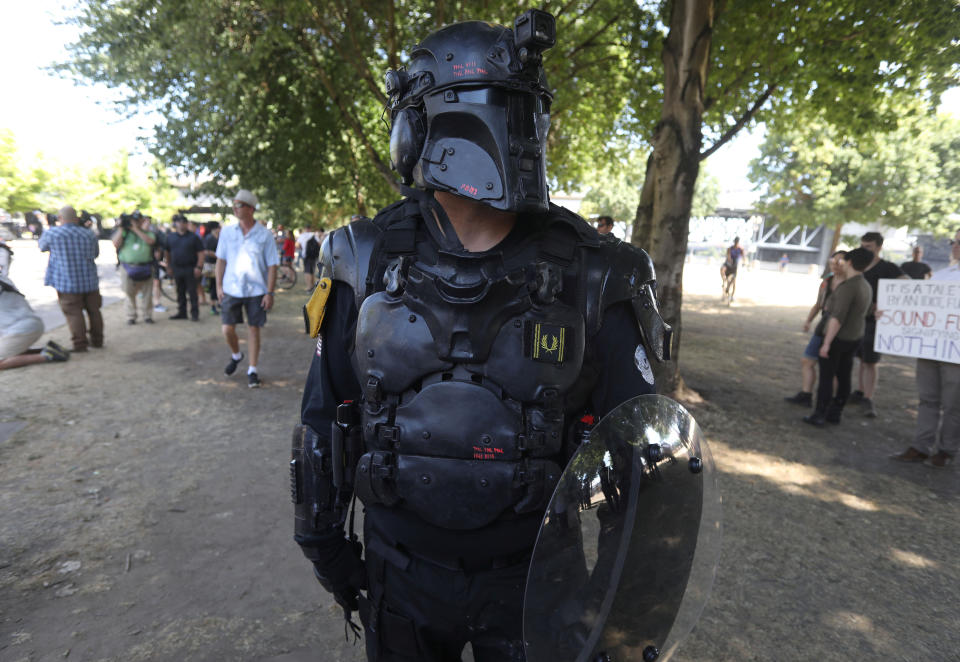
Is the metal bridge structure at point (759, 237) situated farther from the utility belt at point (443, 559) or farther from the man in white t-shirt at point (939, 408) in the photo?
the utility belt at point (443, 559)

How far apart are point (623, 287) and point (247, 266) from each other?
6073 mm

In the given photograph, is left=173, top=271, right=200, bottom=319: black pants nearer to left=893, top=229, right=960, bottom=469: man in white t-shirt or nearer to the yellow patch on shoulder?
the yellow patch on shoulder

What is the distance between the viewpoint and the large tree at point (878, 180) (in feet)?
80.8

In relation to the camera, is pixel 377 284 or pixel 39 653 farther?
pixel 39 653

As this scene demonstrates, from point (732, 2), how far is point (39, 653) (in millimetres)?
9389

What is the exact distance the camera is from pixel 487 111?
4.78 feet

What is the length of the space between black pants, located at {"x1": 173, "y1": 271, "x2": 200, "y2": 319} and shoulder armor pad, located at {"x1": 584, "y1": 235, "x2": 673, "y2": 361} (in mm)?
11457

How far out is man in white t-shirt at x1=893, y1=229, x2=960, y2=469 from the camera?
5242mm

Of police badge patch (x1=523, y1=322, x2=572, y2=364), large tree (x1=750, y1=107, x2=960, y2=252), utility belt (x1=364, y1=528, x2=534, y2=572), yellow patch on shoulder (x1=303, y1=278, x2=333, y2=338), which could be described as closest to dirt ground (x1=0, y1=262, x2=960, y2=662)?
utility belt (x1=364, y1=528, x2=534, y2=572)

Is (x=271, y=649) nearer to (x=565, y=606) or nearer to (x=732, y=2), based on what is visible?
(x=565, y=606)

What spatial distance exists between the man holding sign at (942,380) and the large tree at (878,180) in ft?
69.6

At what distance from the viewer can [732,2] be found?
7.51 meters

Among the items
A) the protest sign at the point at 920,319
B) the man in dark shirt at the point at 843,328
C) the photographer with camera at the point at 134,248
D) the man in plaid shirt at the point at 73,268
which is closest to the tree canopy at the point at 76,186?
the photographer with camera at the point at 134,248

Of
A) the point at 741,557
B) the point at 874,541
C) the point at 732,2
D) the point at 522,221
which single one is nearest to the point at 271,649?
the point at 522,221
